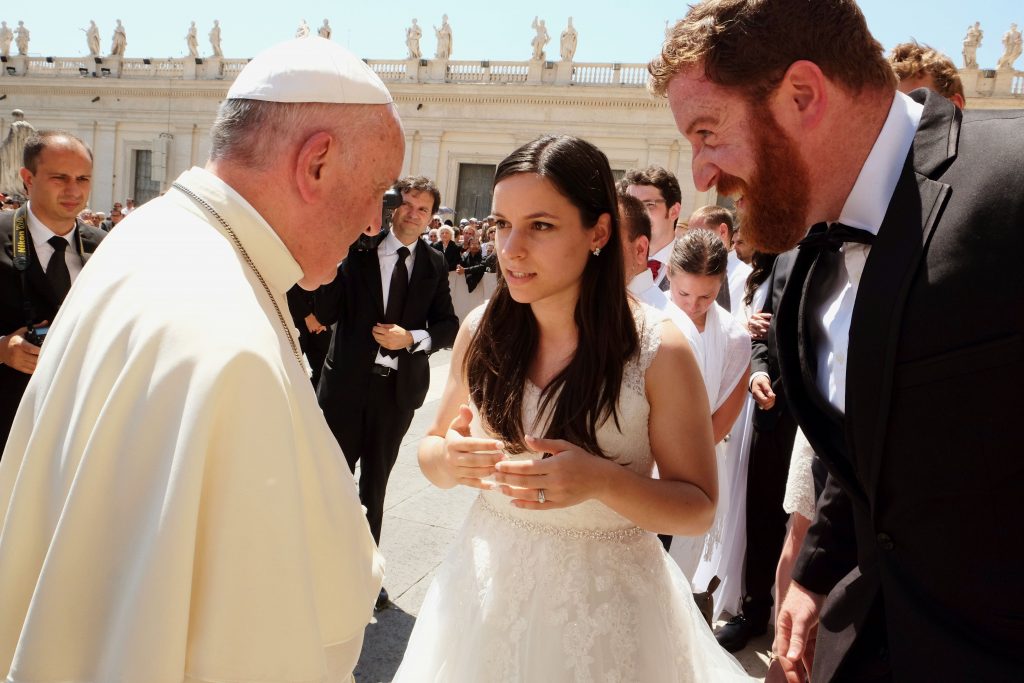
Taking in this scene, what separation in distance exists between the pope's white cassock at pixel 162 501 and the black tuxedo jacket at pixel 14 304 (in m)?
3.19

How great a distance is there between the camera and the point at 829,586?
1.96 meters

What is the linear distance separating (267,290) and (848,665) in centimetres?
147

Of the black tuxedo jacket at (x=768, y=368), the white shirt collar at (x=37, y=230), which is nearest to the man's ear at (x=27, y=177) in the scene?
the white shirt collar at (x=37, y=230)

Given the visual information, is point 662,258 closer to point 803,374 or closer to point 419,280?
point 419,280

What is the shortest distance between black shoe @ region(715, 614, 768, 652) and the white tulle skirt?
1.96m

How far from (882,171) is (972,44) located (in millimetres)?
29841

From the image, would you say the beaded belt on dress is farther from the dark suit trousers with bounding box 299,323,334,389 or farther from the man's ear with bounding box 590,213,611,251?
the dark suit trousers with bounding box 299,323,334,389

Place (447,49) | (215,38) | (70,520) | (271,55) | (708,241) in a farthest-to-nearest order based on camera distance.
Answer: (215,38) → (447,49) → (708,241) → (271,55) → (70,520)

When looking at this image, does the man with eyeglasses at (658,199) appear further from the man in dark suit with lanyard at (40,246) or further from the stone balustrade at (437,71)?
the stone balustrade at (437,71)

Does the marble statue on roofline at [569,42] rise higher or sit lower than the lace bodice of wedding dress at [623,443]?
higher

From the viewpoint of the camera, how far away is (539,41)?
1177 inches

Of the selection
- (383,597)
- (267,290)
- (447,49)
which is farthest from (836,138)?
(447,49)

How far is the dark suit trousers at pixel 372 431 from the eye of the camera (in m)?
4.62

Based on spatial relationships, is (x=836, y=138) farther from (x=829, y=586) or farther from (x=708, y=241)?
(x=708, y=241)
